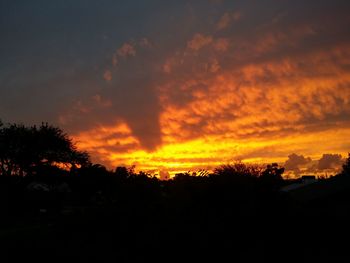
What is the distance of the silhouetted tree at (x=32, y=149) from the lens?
5359cm

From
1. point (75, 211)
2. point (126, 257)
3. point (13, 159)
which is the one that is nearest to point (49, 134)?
point (13, 159)

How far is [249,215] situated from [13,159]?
4741 cm

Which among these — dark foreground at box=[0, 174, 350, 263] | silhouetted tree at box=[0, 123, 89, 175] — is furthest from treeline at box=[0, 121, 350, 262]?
silhouetted tree at box=[0, 123, 89, 175]

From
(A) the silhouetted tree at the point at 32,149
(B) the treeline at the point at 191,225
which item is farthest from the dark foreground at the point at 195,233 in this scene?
(A) the silhouetted tree at the point at 32,149

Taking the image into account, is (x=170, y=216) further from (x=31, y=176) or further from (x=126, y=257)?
(x=31, y=176)

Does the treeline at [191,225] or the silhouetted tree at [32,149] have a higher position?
the silhouetted tree at [32,149]

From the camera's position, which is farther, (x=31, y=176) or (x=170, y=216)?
(x=31, y=176)

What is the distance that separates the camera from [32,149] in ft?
177

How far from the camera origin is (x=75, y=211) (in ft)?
50.0

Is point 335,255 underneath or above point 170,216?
underneath

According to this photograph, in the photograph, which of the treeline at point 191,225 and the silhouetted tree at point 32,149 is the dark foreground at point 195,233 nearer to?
the treeline at point 191,225

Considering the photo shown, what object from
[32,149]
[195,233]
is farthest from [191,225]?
[32,149]

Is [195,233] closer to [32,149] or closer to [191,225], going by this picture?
[191,225]

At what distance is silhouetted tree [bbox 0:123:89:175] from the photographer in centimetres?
5359
